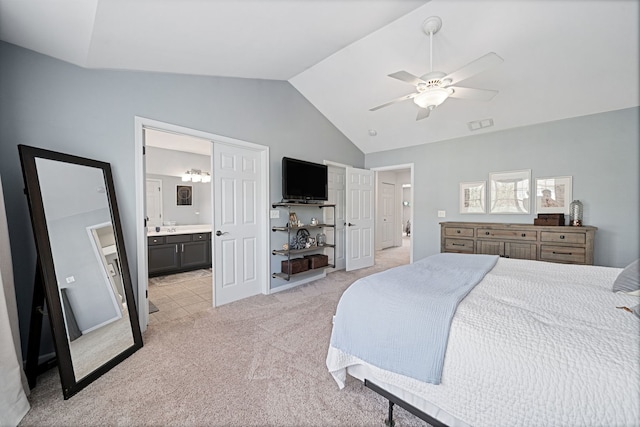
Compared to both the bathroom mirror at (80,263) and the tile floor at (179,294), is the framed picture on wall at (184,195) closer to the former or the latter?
the tile floor at (179,294)

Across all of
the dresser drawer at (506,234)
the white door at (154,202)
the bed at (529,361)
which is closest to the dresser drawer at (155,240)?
the white door at (154,202)

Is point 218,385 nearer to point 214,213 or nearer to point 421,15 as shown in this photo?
point 214,213

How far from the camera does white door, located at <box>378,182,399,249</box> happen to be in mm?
7785

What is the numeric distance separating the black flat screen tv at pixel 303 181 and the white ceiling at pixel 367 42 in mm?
1192

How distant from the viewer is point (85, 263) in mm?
1987

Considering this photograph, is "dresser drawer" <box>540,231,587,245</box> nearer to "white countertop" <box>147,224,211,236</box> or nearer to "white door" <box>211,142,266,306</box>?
"white door" <box>211,142,266,306</box>

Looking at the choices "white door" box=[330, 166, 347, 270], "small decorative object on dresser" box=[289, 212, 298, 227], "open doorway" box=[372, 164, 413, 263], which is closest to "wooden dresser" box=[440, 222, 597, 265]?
"white door" box=[330, 166, 347, 270]

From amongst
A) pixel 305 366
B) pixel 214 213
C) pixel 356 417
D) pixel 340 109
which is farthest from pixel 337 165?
pixel 356 417

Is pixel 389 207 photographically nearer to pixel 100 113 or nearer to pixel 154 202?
pixel 154 202

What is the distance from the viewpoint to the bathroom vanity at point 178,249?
4480mm

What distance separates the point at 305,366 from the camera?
78.2 inches

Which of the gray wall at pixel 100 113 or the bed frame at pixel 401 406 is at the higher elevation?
the gray wall at pixel 100 113

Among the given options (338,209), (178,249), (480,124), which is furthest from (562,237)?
(178,249)

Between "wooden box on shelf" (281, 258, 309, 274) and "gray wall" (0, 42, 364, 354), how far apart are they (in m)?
1.00
